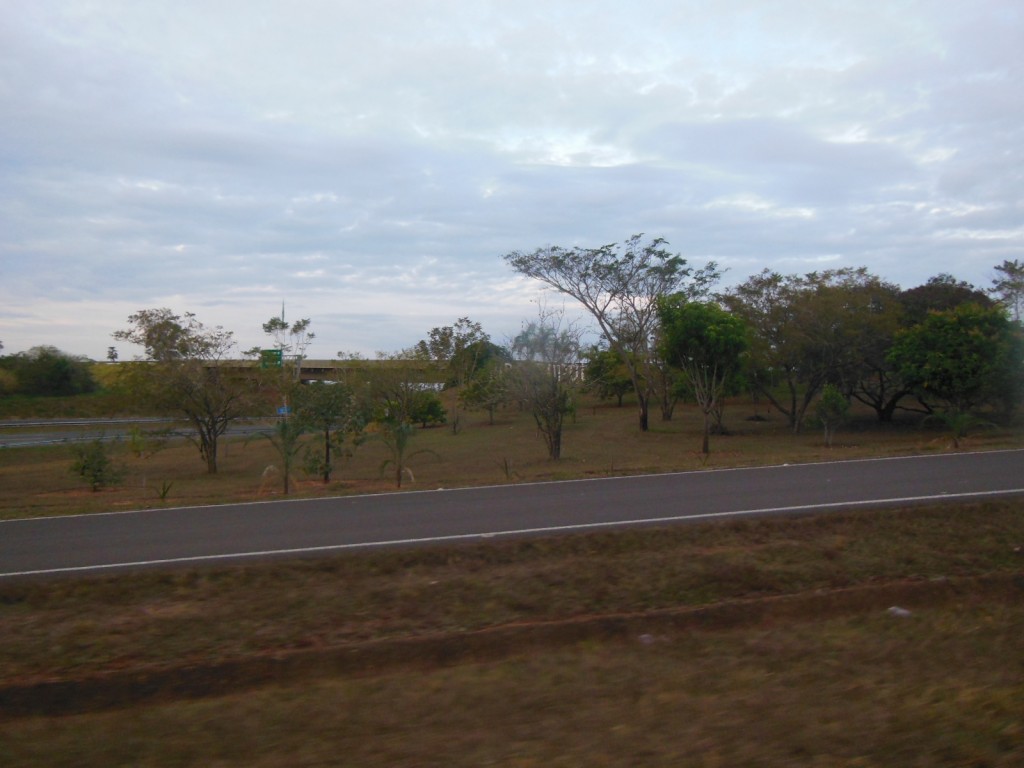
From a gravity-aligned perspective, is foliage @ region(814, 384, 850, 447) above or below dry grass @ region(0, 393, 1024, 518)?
above

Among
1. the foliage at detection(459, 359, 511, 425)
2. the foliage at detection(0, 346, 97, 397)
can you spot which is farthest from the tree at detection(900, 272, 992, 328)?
the foliage at detection(0, 346, 97, 397)

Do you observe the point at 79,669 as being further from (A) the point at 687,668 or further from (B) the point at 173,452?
(B) the point at 173,452

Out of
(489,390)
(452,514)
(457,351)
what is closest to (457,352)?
(457,351)

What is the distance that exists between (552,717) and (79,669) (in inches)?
141

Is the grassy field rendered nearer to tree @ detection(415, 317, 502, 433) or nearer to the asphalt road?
the asphalt road

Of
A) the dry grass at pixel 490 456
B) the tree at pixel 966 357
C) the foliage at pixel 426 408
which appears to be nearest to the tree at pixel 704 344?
the dry grass at pixel 490 456

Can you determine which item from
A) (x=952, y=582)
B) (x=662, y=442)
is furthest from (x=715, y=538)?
(x=662, y=442)

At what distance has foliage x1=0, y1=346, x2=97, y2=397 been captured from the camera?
60.4 metres

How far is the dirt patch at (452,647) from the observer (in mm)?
5934

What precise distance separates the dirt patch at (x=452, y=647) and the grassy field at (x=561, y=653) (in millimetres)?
17

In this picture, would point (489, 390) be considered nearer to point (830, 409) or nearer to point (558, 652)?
point (830, 409)

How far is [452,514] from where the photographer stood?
39.4 ft

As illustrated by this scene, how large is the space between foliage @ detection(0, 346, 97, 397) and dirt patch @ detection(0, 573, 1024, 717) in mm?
61460

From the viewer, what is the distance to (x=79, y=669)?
6.21m
